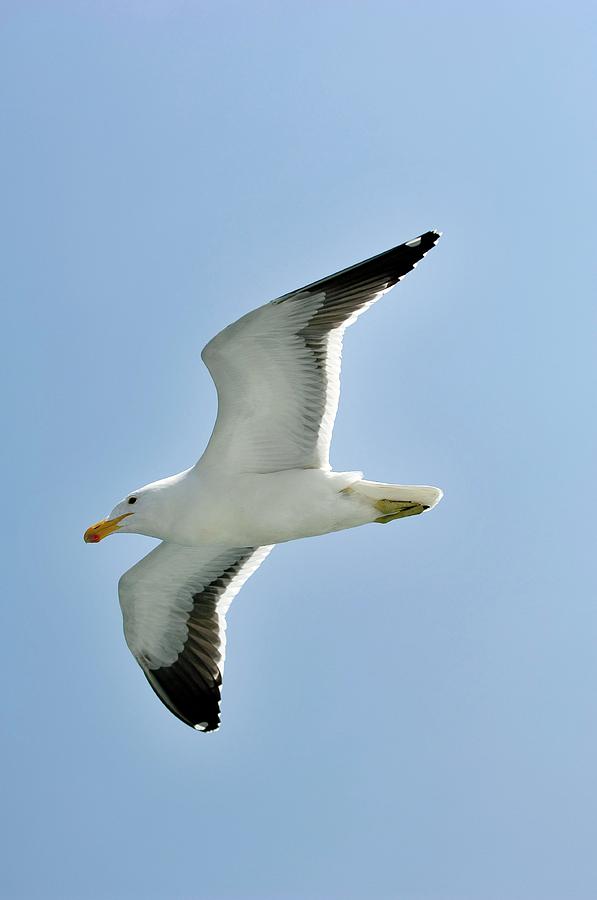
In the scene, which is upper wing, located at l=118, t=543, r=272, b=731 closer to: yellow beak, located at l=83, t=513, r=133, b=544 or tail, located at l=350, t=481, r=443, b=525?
yellow beak, located at l=83, t=513, r=133, b=544

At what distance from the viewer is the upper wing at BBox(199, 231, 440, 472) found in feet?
28.0

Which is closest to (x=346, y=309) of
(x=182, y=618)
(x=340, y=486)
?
(x=340, y=486)

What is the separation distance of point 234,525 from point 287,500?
16.7 inches

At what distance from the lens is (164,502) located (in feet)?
29.6

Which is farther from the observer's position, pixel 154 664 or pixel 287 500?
pixel 154 664

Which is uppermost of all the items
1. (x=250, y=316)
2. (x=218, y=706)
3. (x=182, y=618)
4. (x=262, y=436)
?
(x=250, y=316)

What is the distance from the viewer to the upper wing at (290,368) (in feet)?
28.0

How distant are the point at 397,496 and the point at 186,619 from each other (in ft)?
8.34

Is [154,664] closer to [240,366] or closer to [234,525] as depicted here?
[234,525]

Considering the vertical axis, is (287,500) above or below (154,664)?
above

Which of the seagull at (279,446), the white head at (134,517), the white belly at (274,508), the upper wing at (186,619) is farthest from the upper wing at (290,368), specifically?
the upper wing at (186,619)

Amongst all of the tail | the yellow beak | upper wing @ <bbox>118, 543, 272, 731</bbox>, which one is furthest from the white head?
the tail

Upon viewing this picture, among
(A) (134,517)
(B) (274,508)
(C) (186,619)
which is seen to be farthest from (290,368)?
(C) (186,619)

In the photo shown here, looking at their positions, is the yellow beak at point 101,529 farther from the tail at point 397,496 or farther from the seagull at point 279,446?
the tail at point 397,496
